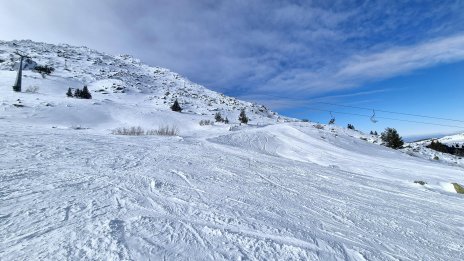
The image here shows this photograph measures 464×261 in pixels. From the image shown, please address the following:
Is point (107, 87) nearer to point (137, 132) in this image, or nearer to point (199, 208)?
point (137, 132)

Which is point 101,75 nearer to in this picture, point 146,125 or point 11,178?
point 146,125

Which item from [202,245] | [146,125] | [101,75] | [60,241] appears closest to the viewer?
[60,241]

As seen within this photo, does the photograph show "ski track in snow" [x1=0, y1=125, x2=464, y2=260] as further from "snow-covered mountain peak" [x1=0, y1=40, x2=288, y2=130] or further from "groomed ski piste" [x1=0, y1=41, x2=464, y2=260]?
"snow-covered mountain peak" [x1=0, y1=40, x2=288, y2=130]

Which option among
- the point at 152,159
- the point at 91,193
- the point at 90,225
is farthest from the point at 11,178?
the point at 152,159

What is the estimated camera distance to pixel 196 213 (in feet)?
12.6

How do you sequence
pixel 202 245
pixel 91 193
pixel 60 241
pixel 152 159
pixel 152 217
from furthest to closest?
pixel 152 159 < pixel 91 193 < pixel 152 217 < pixel 202 245 < pixel 60 241

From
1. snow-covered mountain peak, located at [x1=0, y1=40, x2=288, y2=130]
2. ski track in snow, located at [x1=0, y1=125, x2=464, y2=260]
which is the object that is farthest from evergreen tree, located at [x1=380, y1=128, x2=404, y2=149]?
ski track in snow, located at [x1=0, y1=125, x2=464, y2=260]

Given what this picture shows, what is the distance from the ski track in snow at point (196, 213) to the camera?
286 centimetres

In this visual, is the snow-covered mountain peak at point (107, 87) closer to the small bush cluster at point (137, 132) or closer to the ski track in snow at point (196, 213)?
the small bush cluster at point (137, 132)

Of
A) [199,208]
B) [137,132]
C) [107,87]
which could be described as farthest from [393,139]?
[107,87]

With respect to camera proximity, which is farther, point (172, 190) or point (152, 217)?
point (172, 190)

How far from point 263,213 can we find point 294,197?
4.37 feet

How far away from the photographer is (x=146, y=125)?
61.9 feet

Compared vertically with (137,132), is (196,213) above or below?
below
